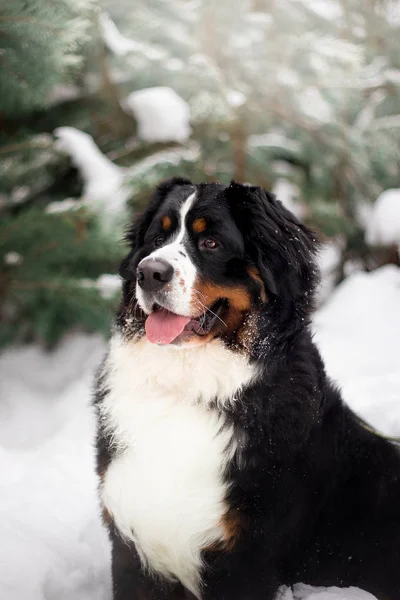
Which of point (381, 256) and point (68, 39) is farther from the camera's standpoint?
point (381, 256)

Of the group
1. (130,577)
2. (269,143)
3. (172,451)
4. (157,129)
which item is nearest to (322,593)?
(130,577)

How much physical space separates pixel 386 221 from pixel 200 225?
4267 mm

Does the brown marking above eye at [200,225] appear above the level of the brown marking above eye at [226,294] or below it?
above

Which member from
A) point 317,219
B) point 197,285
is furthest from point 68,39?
point 317,219

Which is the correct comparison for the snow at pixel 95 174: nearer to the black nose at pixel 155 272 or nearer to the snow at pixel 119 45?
the snow at pixel 119 45

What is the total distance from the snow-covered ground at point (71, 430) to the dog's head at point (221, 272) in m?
1.22

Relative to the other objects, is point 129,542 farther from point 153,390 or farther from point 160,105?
point 160,105

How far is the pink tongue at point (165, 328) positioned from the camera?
2232 mm

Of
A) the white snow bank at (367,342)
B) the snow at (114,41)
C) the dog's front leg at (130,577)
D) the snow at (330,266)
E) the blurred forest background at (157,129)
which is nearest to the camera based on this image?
the dog's front leg at (130,577)

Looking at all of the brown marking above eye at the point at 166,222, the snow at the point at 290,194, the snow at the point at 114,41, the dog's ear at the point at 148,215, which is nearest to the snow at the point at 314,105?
the snow at the point at 290,194

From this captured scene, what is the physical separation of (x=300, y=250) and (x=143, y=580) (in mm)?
1558

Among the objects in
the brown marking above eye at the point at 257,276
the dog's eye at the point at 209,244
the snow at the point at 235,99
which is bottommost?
the snow at the point at 235,99

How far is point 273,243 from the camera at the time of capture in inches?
92.3

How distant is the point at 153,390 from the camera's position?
2293 mm
